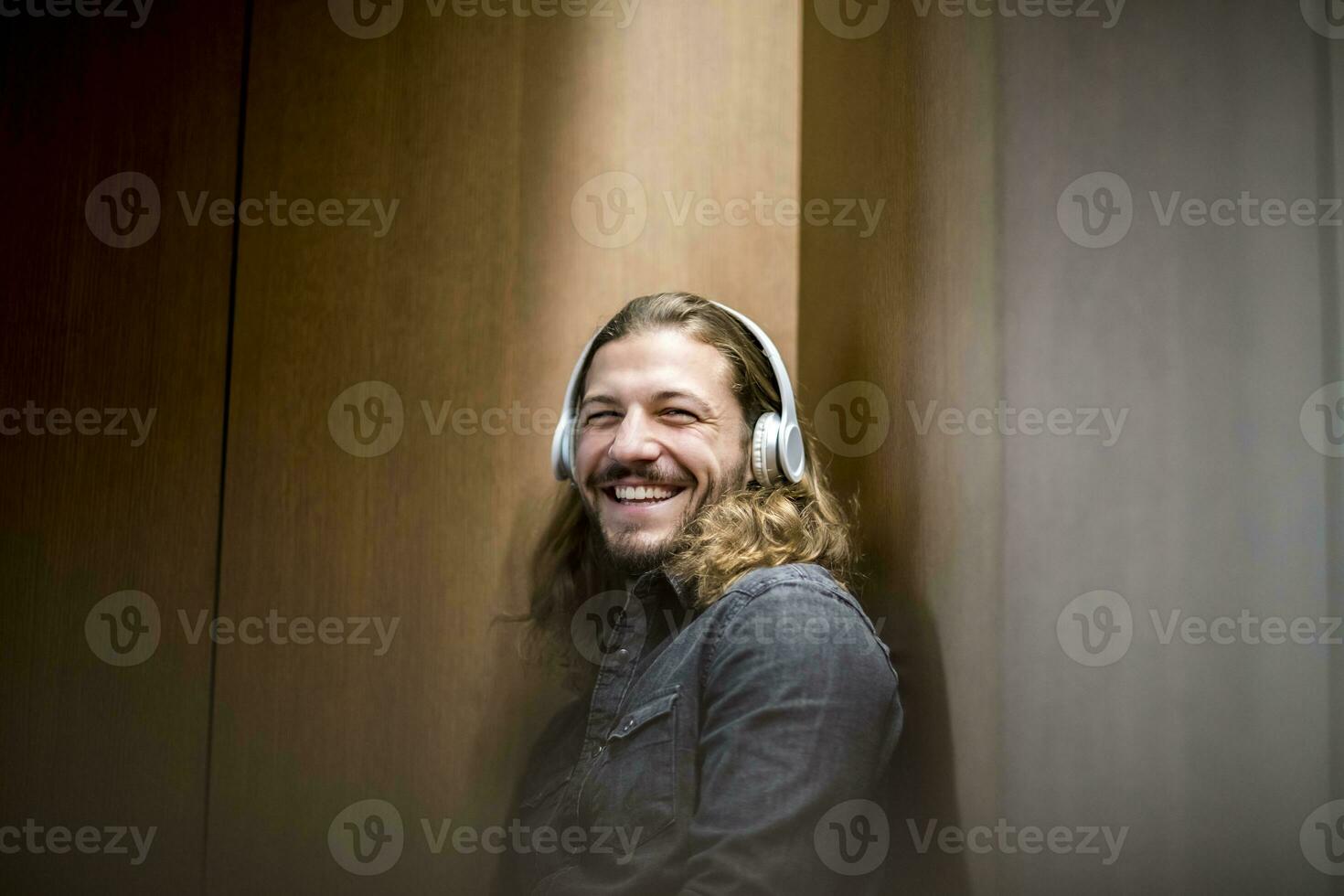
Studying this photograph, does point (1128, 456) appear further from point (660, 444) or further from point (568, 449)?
point (568, 449)

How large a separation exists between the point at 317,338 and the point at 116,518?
452mm

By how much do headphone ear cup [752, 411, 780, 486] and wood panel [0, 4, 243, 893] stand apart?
3.09 ft

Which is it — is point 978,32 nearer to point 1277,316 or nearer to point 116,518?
point 1277,316

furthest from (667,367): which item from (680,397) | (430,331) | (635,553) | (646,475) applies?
(430,331)

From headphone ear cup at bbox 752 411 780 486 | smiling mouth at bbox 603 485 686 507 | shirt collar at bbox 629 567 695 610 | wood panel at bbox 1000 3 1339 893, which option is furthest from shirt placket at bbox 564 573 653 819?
wood panel at bbox 1000 3 1339 893

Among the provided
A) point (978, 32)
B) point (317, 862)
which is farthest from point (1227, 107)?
point (317, 862)

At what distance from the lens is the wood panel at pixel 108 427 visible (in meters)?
1.60

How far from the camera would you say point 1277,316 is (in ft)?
2.66

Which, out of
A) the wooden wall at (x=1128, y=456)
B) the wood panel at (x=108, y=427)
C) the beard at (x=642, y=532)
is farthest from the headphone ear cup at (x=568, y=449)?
the wood panel at (x=108, y=427)

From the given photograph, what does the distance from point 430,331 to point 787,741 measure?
98 cm

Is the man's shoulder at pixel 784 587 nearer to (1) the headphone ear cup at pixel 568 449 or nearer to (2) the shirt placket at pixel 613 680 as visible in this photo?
(2) the shirt placket at pixel 613 680

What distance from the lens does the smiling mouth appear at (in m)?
1.35

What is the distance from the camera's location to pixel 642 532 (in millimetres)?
1339

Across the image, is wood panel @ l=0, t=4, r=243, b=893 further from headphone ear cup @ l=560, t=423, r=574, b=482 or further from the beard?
the beard
